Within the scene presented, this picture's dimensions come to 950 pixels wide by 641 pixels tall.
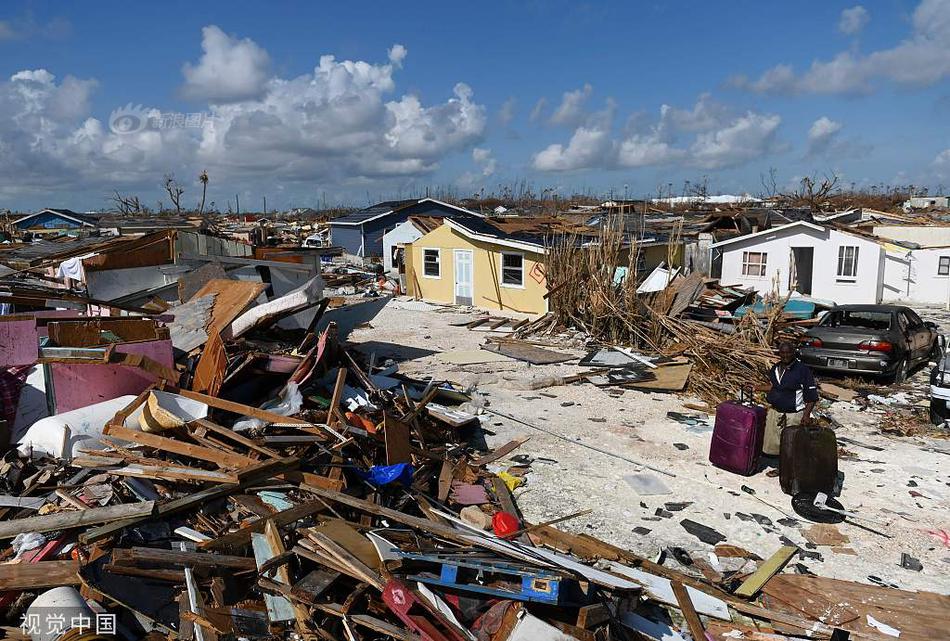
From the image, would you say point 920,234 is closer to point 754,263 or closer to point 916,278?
point 916,278

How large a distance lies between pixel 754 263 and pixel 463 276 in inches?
432

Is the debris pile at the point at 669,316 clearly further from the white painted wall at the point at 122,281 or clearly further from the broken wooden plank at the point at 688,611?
the white painted wall at the point at 122,281

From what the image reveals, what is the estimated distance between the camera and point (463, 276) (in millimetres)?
22984

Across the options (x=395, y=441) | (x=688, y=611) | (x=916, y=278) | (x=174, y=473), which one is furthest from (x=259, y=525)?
(x=916, y=278)

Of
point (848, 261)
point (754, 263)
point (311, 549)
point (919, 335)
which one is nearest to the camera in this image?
point (311, 549)

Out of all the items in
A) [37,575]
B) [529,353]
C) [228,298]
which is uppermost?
[228,298]

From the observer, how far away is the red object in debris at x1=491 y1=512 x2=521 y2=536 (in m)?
5.79

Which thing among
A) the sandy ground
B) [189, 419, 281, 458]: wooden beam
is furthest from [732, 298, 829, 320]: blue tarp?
[189, 419, 281, 458]: wooden beam

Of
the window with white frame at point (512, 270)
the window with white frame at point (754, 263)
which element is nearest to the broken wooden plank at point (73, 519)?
the window with white frame at point (512, 270)

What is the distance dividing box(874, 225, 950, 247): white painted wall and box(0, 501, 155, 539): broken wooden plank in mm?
25916

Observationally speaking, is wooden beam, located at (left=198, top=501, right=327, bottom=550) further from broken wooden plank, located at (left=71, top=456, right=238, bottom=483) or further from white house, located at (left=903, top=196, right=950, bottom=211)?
white house, located at (left=903, top=196, right=950, bottom=211)

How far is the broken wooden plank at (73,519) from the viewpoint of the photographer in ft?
15.8

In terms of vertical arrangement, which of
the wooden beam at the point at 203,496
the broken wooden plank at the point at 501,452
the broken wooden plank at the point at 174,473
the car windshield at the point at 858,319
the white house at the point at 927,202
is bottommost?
the broken wooden plank at the point at 501,452

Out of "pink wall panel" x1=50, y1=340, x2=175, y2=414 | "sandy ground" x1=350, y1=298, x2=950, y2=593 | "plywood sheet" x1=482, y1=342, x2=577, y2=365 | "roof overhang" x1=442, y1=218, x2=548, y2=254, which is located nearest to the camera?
"sandy ground" x1=350, y1=298, x2=950, y2=593
